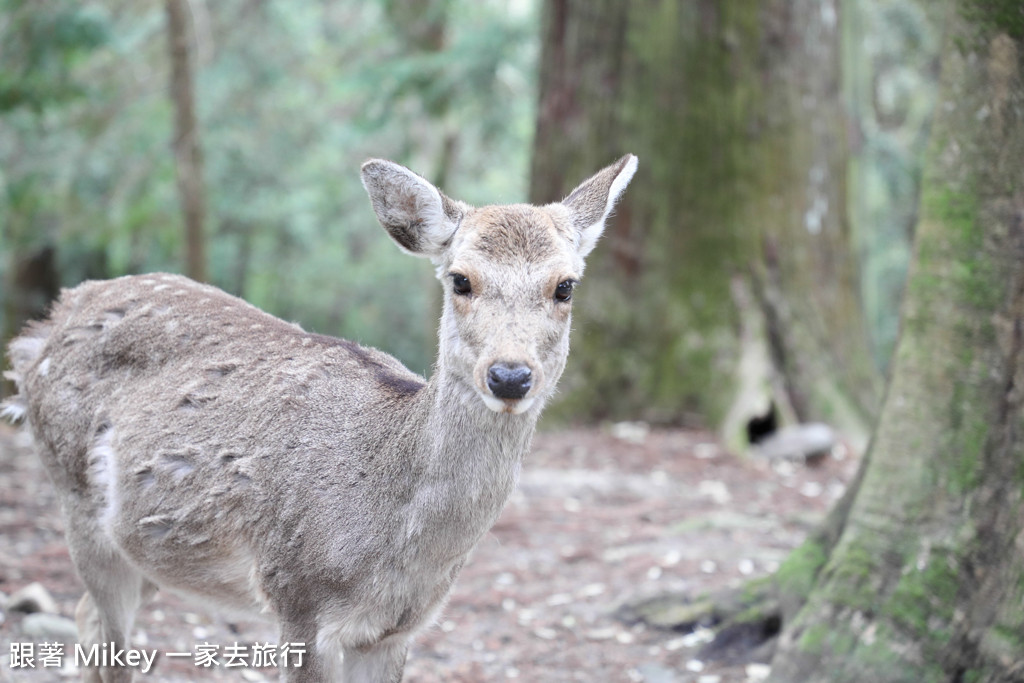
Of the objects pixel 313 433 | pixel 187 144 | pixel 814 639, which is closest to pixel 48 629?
pixel 313 433

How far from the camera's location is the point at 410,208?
3.94 metres

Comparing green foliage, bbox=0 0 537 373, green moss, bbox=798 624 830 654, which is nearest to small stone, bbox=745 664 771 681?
green moss, bbox=798 624 830 654

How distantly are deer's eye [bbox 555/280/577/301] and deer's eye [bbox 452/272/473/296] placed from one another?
1.04 feet

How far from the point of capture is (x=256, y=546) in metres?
3.85

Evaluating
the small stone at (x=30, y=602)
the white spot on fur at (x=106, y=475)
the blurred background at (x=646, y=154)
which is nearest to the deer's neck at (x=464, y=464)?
the white spot on fur at (x=106, y=475)

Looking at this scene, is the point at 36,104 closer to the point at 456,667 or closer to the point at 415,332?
the point at 456,667

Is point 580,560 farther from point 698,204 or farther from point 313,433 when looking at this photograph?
point 698,204

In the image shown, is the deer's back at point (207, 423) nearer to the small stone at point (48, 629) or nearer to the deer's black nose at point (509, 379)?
the deer's black nose at point (509, 379)

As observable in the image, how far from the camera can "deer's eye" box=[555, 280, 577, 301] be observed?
373cm

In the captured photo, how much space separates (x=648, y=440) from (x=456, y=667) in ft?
13.2

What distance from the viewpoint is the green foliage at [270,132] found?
485 inches

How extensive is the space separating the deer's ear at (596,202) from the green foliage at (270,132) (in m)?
5.89

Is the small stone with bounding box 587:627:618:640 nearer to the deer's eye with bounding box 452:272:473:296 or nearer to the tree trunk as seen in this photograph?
the deer's eye with bounding box 452:272:473:296

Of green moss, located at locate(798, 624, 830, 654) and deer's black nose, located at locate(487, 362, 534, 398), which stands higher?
deer's black nose, located at locate(487, 362, 534, 398)
